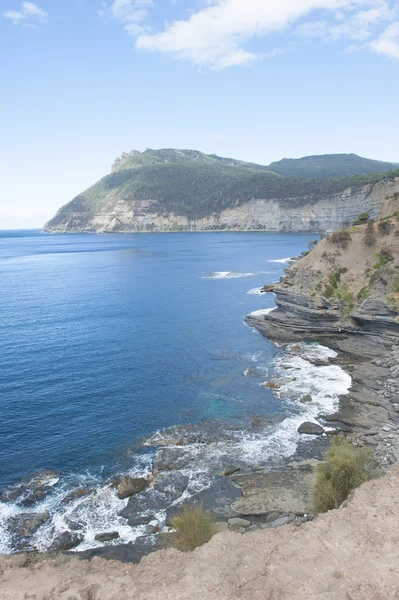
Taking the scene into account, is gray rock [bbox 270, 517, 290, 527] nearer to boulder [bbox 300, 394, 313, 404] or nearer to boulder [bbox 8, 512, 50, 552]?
boulder [bbox 8, 512, 50, 552]

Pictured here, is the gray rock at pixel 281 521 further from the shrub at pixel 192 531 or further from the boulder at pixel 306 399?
the boulder at pixel 306 399

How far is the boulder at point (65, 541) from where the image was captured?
1037 inches

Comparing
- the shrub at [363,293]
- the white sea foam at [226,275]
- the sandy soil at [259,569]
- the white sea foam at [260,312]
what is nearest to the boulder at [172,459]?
the sandy soil at [259,569]

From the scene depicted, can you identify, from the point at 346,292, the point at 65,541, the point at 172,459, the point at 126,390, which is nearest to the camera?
the point at 65,541

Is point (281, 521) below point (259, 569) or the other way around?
below

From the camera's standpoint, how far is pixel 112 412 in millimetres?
42594

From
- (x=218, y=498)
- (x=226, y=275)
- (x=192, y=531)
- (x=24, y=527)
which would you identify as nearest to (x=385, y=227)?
(x=218, y=498)

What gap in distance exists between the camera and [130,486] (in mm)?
31156

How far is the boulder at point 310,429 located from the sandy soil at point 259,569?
16.3 meters

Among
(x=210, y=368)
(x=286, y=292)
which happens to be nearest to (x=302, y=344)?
(x=286, y=292)

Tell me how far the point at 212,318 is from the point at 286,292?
1501cm

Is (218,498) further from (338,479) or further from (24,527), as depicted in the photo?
(24,527)

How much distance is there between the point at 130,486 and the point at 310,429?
16507mm

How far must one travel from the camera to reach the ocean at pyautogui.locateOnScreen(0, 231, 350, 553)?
33.4 m
